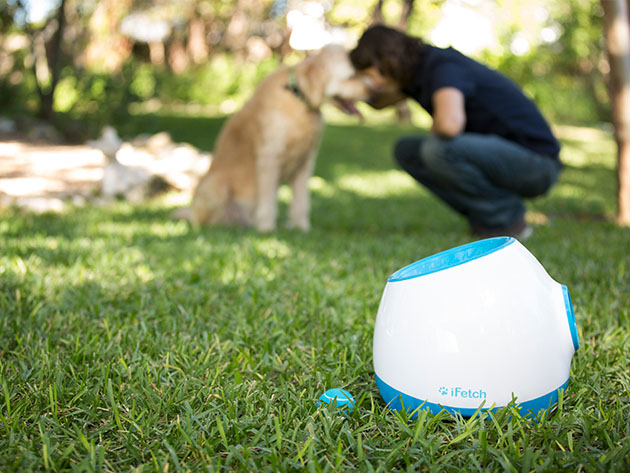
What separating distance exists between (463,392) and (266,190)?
292cm

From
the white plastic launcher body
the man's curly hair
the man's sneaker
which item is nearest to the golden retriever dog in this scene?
the man's curly hair

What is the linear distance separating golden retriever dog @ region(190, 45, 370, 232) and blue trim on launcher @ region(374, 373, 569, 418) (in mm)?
2588

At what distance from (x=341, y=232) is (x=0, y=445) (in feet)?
10.2

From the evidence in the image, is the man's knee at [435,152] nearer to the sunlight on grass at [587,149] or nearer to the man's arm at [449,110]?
the man's arm at [449,110]

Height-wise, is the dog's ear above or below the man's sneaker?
above

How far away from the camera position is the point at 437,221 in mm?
4684

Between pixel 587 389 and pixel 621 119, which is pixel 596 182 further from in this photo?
pixel 587 389

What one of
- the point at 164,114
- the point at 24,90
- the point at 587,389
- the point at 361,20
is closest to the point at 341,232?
the point at 587,389

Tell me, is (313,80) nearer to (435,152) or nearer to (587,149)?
(435,152)

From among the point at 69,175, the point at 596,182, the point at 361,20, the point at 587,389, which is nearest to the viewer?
the point at 587,389

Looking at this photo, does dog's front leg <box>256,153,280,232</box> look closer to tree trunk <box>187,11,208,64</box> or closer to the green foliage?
the green foliage

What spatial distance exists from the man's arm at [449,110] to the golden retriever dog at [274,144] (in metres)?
0.61

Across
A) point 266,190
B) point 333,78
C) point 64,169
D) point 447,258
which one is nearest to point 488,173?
point 333,78

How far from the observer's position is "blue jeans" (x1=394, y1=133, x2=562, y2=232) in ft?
10.7
